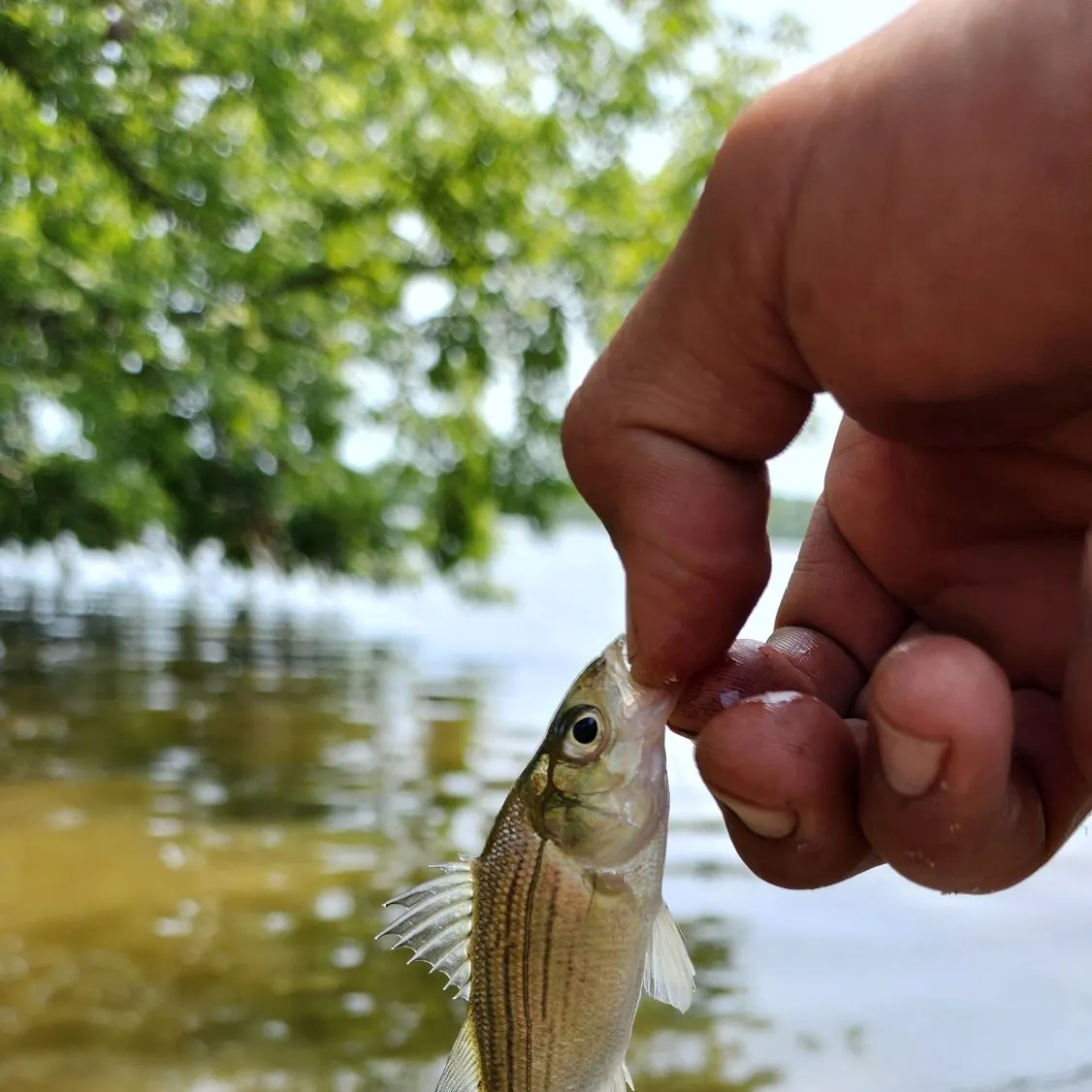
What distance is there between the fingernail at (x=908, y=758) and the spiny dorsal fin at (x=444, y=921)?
90 centimetres

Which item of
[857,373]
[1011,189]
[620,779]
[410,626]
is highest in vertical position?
[1011,189]

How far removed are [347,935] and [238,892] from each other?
2.42ft

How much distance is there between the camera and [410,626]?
1902 centimetres

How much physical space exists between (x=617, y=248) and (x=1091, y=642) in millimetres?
14431

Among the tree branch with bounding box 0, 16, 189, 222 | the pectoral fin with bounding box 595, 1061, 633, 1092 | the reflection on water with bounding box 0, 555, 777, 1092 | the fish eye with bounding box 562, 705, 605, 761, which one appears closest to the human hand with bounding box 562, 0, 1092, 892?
the fish eye with bounding box 562, 705, 605, 761

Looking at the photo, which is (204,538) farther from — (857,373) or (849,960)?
(857,373)

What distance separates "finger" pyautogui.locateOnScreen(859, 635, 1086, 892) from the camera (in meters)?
1.48

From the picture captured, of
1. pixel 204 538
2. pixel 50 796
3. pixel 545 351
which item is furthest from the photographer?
pixel 204 538

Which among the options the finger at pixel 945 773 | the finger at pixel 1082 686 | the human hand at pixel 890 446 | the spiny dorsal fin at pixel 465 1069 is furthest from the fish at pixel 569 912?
the finger at pixel 1082 686

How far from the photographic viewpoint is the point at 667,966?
2.14 m

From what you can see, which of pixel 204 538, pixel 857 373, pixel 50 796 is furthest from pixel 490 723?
pixel 204 538

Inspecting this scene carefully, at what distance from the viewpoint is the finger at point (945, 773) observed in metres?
1.48

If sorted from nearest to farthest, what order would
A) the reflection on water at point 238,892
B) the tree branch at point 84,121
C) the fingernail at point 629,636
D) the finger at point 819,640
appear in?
the fingernail at point 629,636 → the finger at point 819,640 → the reflection on water at point 238,892 → the tree branch at point 84,121

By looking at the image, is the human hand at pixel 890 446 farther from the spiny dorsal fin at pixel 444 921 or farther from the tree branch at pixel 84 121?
the tree branch at pixel 84 121
